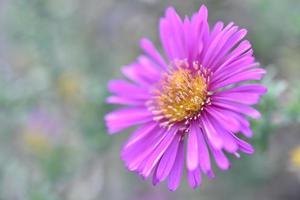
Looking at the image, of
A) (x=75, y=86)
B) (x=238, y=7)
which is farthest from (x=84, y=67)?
(x=238, y=7)

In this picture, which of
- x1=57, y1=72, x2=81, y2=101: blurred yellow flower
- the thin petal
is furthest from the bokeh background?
the thin petal

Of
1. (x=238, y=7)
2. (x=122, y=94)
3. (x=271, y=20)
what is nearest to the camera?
(x=122, y=94)

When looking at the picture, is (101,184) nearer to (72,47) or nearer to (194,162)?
(72,47)

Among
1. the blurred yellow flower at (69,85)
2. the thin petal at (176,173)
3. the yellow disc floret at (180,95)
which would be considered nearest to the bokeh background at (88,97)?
the blurred yellow flower at (69,85)

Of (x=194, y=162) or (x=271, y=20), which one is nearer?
(x=194, y=162)

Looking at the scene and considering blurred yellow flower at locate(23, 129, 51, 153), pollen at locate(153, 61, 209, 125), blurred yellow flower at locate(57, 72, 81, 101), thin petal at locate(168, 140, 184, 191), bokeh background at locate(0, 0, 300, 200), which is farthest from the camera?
blurred yellow flower at locate(57, 72, 81, 101)

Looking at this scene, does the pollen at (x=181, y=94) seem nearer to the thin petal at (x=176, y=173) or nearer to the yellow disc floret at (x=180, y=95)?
the yellow disc floret at (x=180, y=95)

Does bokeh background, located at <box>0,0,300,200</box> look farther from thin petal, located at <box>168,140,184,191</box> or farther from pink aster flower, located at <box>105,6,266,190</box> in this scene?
thin petal, located at <box>168,140,184,191</box>
